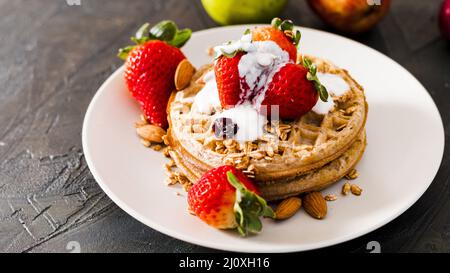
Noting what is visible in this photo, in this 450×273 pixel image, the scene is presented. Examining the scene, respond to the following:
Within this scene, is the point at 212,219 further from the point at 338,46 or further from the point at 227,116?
the point at 338,46

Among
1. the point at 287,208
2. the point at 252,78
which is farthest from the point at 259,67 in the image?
the point at 287,208

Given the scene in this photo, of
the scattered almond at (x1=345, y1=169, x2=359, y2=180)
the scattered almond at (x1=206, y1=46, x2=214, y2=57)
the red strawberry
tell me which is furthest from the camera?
the scattered almond at (x1=206, y1=46, x2=214, y2=57)

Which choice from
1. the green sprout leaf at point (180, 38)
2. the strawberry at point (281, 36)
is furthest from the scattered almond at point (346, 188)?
the green sprout leaf at point (180, 38)

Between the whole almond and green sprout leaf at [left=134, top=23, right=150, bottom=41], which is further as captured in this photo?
green sprout leaf at [left=134, top=23, right=150, bottom=41]

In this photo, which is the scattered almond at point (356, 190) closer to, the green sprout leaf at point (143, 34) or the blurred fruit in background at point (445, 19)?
the green sprout leaf at point (143, 34)

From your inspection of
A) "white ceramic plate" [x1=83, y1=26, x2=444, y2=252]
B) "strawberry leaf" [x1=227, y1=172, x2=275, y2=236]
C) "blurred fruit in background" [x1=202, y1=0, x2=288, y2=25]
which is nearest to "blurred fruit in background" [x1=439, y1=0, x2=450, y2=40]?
"white ceramic plate" [x1=83, y1=26, x2=444, y2=252]

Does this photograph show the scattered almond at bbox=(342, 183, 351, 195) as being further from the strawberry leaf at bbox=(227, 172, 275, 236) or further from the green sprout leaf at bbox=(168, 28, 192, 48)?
the green sprout leaf at bbox=(168, 28, 192, 48)

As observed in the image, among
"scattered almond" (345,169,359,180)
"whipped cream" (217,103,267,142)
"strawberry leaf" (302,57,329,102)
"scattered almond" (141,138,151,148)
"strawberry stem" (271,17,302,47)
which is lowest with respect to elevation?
"scattered almond" (345,169,359,180)
